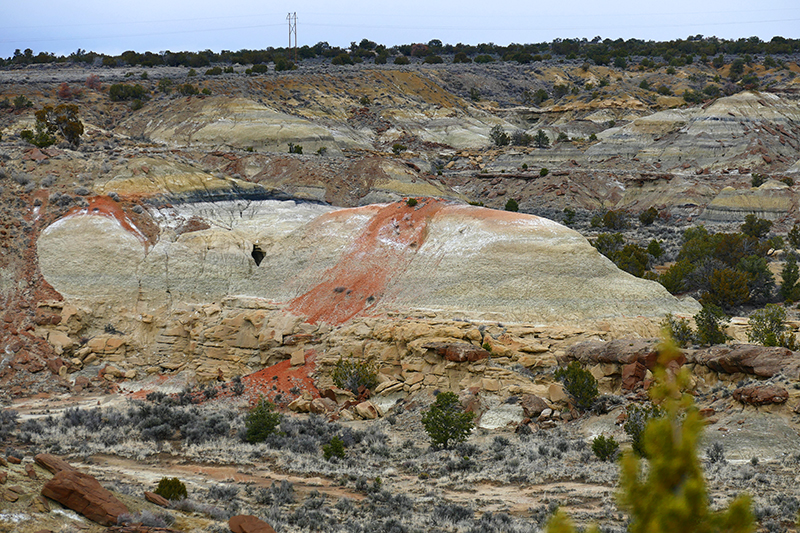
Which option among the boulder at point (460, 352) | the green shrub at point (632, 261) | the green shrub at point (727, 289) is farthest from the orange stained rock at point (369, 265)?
the green shrub at point (727, 289)

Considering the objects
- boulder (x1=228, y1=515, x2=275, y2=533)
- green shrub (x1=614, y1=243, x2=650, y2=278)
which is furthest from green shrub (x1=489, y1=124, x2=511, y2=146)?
boulder (x1=228, y1=515, x2=275, y2=533)

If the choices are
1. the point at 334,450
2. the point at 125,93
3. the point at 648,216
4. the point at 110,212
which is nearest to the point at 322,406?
the point at 334,450

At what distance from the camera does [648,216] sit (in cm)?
6138

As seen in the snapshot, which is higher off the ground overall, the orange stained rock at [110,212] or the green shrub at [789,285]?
the orange stained rock at [110,212]

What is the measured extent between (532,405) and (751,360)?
6975mm

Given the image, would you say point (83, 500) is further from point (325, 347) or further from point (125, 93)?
point (125, 93)

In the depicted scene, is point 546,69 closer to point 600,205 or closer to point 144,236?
point 600,205

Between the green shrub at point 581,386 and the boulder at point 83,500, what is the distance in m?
15.2

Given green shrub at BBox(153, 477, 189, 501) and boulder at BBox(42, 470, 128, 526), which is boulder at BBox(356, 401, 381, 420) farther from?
boulder at BBox(42, 470, 128, 526)

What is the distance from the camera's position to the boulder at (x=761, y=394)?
17562 millimetres

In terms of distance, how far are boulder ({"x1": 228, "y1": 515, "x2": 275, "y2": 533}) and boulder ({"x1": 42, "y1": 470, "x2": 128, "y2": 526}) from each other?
1.83 meters

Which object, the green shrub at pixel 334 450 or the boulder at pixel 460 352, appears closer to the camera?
the green shrub at pixel 334 450

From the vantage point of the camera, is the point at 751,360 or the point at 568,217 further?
the point at 568,217

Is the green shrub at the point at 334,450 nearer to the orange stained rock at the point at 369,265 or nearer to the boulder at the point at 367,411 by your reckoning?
the boulder at the point at 367,411
